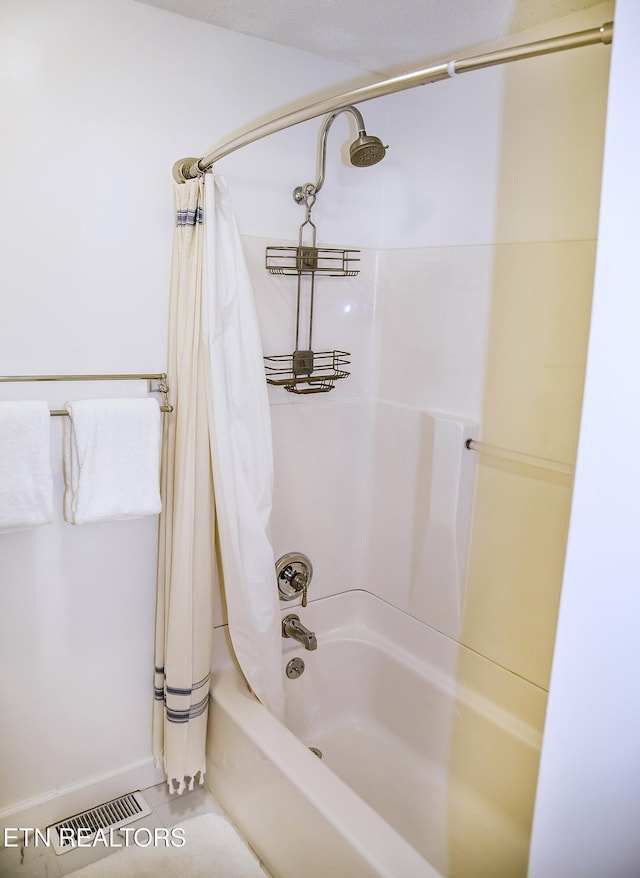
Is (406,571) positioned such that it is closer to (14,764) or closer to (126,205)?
(14,764)

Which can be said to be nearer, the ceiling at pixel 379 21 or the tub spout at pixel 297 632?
the ceiling at pixel 379 21

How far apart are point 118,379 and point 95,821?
4.39 ft

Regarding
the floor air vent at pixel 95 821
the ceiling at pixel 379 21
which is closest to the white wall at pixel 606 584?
the ceiling at pixel 379 21

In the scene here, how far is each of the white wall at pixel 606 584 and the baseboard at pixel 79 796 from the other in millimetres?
1429

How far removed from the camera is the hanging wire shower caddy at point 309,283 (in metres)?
2.02

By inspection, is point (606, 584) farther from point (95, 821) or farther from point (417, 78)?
point (95, 821)

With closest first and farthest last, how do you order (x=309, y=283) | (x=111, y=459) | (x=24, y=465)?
(x=24, y=465), (x=111, y=459), (x=309, y=283)

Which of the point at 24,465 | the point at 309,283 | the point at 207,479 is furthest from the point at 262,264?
the point at 24,465

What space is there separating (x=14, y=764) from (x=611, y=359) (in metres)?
1.90

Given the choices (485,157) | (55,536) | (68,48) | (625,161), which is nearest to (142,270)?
(68,48)

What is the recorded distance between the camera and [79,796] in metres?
1.89

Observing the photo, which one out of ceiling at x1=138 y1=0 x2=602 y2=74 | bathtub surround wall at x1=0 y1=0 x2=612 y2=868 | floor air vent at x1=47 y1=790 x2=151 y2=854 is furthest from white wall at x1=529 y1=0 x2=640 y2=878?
floor air vent at x1=47 y1=790 x2=151 y2=854

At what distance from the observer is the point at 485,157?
187 cm

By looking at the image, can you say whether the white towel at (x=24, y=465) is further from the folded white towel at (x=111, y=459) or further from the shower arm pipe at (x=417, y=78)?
the shower arm pipe at (x=417, y=78)
